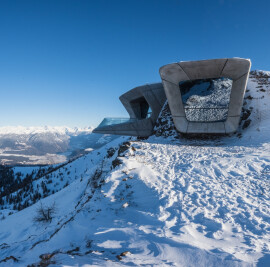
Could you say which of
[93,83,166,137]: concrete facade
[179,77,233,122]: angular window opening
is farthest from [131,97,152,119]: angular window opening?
[179,77,233,122]: angular window opening

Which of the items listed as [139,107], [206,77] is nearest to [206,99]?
[206,77]

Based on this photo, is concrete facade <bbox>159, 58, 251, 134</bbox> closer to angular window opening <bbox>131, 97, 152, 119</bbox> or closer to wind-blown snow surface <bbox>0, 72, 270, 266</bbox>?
wind-blown snow surface <bbox>0, 72, 270, 266</bbox>

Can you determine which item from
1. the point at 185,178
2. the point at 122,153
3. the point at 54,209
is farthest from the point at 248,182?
the point at 54,209

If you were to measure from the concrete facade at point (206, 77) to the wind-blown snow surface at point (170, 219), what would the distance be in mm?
5748

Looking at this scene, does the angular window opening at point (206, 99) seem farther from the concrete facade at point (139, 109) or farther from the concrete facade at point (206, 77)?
the concrete facade at point (139, 109)

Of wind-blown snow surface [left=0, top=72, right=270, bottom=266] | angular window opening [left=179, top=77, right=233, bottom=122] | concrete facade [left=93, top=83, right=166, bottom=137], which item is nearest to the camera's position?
wind-blown snow surface [left=0, top=72, right=270, bottom=266]

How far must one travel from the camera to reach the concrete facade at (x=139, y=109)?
76.7ft

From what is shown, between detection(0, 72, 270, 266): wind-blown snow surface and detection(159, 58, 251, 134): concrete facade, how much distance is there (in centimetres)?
575

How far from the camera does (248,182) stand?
23.2 ft

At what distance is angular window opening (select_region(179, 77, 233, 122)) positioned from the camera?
17.4 metres

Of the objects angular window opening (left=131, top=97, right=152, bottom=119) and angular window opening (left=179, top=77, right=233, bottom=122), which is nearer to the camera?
angular window opening (left=179, top=77, right=233, bottom=122)

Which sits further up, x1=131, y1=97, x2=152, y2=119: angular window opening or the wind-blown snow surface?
x1=131, y1=97, x2=152, y2=119: angular window opening

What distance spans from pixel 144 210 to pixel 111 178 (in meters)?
2.90

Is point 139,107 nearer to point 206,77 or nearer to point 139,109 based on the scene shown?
point 139,109
